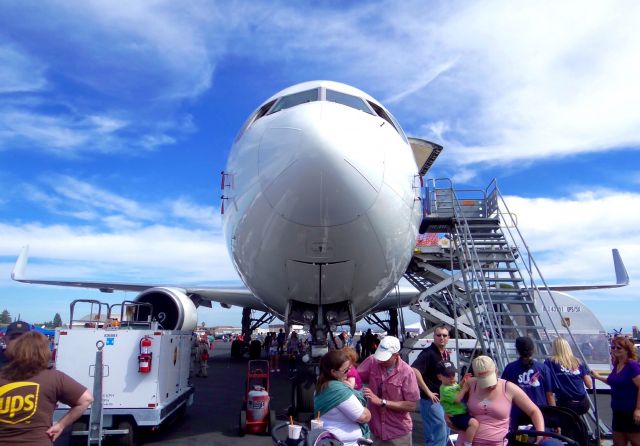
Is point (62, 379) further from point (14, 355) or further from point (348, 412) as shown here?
point (348, 412)

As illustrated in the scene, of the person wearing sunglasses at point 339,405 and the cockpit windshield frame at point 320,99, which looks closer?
the person wearing sunglasses at point 339,405

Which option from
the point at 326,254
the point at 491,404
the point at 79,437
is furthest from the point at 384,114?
the point at 79,437

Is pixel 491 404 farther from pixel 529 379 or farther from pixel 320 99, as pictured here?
pixel 320 99

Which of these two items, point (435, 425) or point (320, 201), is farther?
point (320, 201)

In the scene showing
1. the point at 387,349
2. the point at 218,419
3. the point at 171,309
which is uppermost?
the point at 171,309

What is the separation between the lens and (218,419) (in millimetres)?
7672

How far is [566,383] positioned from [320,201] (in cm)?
291

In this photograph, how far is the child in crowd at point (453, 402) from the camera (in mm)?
3349

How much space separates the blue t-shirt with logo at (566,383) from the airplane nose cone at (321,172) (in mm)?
2373

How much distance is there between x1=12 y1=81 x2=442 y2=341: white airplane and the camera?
4.67 metres

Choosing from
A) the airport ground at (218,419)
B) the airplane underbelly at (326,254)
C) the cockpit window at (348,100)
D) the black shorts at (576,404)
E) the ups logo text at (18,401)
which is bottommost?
the airport ground at (218,419)

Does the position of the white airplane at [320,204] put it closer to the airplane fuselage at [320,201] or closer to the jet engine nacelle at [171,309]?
the airplane fuselage at [320,201]

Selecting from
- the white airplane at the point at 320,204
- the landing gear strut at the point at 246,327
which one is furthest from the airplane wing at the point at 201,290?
the white airplane at the point at 320,204

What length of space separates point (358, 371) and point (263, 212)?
1876 mm
